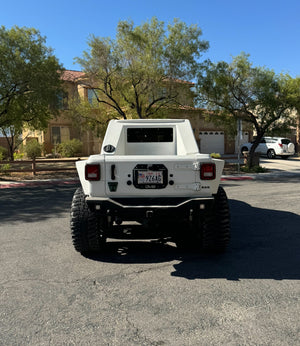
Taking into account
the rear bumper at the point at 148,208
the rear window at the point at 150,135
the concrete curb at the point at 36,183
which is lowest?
the concrete curb at the point at 36,183

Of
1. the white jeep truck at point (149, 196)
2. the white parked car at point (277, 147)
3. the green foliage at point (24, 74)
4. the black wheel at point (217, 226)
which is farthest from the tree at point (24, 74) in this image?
the white parked car at point (277, 147)

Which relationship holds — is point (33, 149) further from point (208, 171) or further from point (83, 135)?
point (208, 171)

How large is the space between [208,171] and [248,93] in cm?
1476

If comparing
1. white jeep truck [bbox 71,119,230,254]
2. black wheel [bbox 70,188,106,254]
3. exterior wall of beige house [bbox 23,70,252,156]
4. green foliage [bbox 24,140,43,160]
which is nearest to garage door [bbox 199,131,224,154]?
exterior wall of beige house [bbox 23,70,252,156]

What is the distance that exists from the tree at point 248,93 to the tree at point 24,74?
26.8 feet

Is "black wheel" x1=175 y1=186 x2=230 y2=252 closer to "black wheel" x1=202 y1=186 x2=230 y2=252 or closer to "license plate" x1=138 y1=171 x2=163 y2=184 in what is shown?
"black wheel" x1=202 y1=186 x2=230 y2=252

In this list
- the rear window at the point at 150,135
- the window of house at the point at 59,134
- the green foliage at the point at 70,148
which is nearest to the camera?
the rear window at the point at 150,135

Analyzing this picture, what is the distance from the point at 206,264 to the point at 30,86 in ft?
43.7

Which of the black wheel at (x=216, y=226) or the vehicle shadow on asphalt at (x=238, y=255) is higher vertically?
the black wheel at (x=216, y=226)

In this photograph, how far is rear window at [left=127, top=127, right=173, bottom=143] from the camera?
5.71 metres

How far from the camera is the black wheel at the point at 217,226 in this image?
169 inches

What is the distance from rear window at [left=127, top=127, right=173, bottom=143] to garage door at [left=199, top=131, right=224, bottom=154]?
2518 cm

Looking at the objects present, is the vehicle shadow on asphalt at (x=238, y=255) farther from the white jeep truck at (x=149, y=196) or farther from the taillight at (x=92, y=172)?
the taillight at (x=92, y=172)

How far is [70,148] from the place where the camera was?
26.9 m
